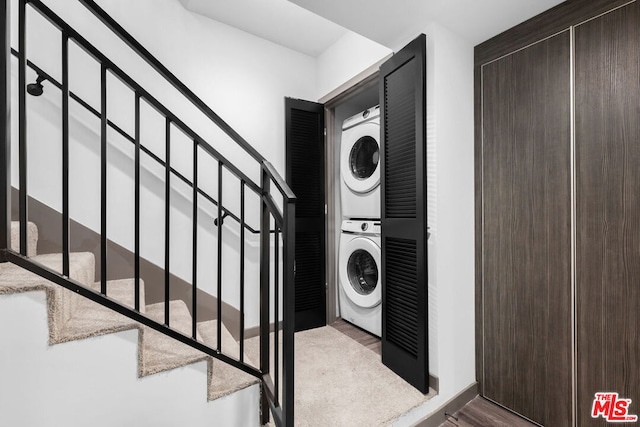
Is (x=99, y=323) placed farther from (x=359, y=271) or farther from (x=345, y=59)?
(x=345, y=59)

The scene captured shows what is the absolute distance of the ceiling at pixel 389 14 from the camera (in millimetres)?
1502

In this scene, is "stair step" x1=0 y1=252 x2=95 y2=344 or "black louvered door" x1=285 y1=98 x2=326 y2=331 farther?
"black louvered door" x1=285 y1=98 x2=326 y2=331

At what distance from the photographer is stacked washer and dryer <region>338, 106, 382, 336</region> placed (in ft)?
7.72

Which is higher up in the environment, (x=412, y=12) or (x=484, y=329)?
(x=412, y=12)

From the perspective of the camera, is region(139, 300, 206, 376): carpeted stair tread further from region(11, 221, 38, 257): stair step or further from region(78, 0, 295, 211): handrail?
region(78, 0, 295, 211): handrail

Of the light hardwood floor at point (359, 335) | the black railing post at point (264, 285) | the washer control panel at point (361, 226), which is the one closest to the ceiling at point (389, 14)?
the black railing post at point (264, 285)

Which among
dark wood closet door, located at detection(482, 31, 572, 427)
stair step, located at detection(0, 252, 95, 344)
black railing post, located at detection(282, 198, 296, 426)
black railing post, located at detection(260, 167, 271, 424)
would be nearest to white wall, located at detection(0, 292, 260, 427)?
stair step, located at detection(0, 252, 95, 344)

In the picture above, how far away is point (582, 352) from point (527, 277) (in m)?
0.40

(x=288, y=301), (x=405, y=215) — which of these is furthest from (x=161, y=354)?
(x=405, y=215)

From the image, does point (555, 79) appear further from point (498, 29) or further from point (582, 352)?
point (582, 352)

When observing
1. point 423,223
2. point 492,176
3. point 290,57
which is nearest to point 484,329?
point 423,223

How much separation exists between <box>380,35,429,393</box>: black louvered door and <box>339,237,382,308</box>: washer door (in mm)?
408

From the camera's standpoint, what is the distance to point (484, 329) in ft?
5.97

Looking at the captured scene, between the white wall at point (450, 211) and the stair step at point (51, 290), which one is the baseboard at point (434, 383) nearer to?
the white wall at point (450, 211)
